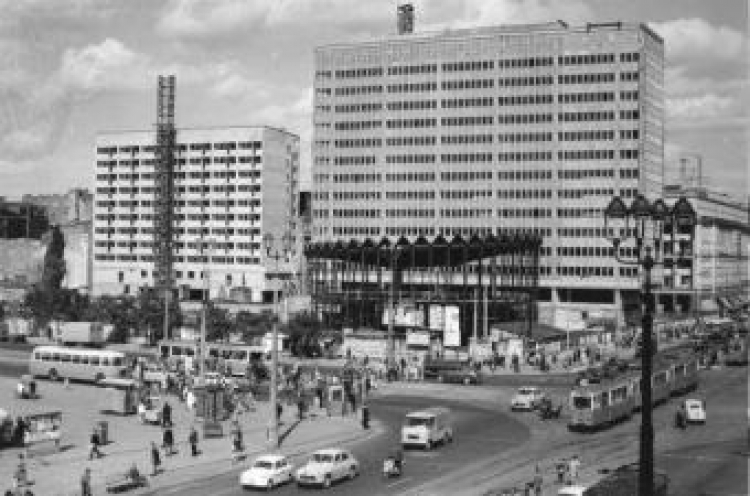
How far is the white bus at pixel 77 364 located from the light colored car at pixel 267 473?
1378 inches

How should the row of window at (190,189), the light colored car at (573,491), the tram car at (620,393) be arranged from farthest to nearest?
the row of window at (190,189), the tram car at (620,393), the light colored car at (573,491)

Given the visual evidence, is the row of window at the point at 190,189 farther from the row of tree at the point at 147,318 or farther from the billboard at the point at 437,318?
the billboard at the point at 437,318

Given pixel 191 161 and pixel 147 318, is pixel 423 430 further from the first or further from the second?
pixel 191 161

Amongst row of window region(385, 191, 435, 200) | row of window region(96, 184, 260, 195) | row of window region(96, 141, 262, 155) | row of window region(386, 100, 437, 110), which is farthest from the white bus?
row of window region(386, 100, 437, 110)

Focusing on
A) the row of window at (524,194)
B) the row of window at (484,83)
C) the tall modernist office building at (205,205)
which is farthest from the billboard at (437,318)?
the tall modernist office building at (205,205)

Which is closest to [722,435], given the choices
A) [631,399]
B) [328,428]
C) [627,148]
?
[631,399]

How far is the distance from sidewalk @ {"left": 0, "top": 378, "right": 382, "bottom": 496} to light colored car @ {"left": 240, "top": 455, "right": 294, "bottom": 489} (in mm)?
3264

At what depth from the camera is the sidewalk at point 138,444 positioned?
39.7 metres

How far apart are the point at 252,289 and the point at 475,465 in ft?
→ 461

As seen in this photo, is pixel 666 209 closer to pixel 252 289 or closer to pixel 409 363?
pixel 409 363

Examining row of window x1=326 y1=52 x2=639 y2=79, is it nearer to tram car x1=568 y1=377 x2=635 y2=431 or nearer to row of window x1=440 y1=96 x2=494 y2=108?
row of window x1=440 y1=96 x2=494 y2=108

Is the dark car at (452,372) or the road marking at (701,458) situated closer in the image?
the road marking at (701,458)

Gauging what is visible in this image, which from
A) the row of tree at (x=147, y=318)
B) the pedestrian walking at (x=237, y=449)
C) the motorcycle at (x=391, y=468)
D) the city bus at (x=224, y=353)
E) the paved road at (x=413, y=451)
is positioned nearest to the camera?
the paved road at (x=413, y=451)

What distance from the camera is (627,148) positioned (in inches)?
6289
